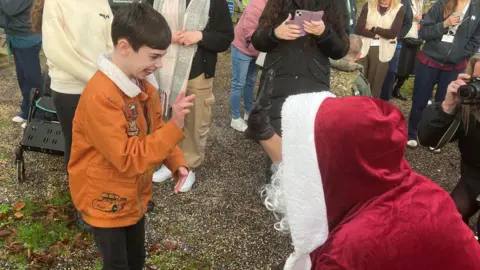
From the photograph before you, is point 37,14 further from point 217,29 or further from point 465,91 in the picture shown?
point 465,91

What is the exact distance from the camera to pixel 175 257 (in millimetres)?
3160

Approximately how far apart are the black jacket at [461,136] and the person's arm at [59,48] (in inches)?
94.5

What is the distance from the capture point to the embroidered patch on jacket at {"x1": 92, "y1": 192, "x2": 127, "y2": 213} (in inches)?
82.0

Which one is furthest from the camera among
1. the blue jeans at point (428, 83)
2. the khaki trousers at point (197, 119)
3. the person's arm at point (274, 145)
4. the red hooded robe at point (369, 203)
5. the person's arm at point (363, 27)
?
the person's arm at point (363, 27)

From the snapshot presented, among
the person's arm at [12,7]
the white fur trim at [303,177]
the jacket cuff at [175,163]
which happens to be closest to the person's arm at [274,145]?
the white fur trim at [303,177]

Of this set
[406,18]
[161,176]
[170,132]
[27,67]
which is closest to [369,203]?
[170,132]

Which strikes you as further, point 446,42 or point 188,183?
point 446,42

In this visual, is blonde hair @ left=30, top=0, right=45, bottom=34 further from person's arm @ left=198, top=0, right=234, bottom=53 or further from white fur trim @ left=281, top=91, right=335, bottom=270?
white fur trim @ left=281, top=91, right=335, bottom=270

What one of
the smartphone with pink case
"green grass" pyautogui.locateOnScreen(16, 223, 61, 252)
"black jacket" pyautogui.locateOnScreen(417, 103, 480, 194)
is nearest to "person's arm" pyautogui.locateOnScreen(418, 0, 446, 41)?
"black jacket" pyautogui.locateOnScreen(417, 103, 480, 194)

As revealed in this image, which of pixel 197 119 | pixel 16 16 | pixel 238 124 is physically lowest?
pixel 238 124

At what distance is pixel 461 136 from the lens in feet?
10.00

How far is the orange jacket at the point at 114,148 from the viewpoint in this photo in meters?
1.93

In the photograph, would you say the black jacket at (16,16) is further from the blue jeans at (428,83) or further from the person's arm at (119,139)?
the blue jeans at (428,83)

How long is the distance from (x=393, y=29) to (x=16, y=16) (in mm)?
4575
